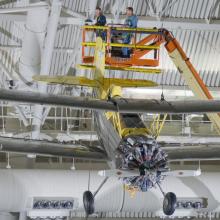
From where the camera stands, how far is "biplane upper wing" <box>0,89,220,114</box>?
984 centimetres

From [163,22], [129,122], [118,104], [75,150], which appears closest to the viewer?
[118,104]

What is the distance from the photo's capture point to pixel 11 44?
67.1ft

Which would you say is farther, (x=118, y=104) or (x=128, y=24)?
(x=128, y=24)

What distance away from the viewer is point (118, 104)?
33.3ft

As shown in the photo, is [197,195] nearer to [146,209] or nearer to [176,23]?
[146,209]

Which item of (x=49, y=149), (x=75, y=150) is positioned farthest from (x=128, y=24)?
(x=49, y=149)

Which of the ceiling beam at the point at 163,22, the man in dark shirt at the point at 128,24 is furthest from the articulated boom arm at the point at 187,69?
the ceiling beam at the point at 163,22

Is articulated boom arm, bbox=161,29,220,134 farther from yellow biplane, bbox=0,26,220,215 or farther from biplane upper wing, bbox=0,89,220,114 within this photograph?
biplane upper wing, bbox=0,89,220,114

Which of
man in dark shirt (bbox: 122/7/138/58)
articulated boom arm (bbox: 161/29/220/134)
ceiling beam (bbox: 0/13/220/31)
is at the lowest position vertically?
articulated boom arm (bbox: 161/29/220/134)

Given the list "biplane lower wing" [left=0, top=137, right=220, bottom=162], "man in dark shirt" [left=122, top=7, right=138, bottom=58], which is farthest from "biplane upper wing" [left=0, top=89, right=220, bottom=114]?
"man in dark shirt" [left=122, top=7, right=138, bottom=58]

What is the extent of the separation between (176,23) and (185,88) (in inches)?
190

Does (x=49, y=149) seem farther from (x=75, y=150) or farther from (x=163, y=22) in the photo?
(x=163, y=22)

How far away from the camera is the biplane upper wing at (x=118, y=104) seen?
32.3ft

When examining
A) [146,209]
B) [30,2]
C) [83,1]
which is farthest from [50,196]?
[83,1]
